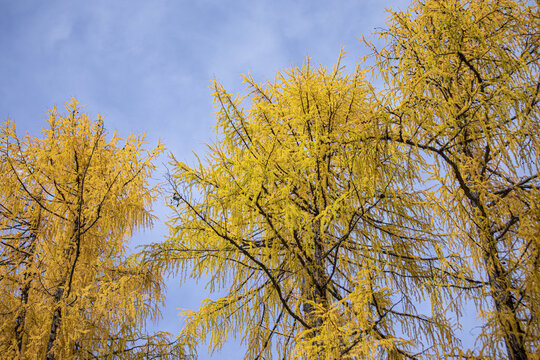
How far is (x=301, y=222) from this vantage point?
3730 mm

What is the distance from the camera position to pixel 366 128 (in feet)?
11.1

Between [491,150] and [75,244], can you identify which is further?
[75,244]

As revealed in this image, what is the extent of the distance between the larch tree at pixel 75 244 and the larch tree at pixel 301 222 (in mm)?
645

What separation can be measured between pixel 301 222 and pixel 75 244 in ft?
9.46

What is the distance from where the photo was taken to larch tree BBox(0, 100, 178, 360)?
14.5 feet

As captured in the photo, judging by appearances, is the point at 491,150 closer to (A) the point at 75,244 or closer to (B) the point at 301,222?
(B) the point at 301,222

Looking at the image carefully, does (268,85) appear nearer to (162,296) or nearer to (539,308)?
(162,296)

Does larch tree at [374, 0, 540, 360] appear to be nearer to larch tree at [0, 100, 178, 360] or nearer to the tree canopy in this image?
the tree canopy

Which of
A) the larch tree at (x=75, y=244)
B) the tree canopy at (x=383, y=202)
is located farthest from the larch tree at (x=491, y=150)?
the larch tree at (x=75, y=244)

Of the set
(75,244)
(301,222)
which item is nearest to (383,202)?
(301,222)

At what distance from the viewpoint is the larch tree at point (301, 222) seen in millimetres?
3578

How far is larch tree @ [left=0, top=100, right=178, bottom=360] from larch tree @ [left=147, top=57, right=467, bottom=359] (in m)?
0.64

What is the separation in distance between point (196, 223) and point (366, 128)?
197 centimetres

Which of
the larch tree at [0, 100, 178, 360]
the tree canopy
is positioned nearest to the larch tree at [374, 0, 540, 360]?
the tree canopy
